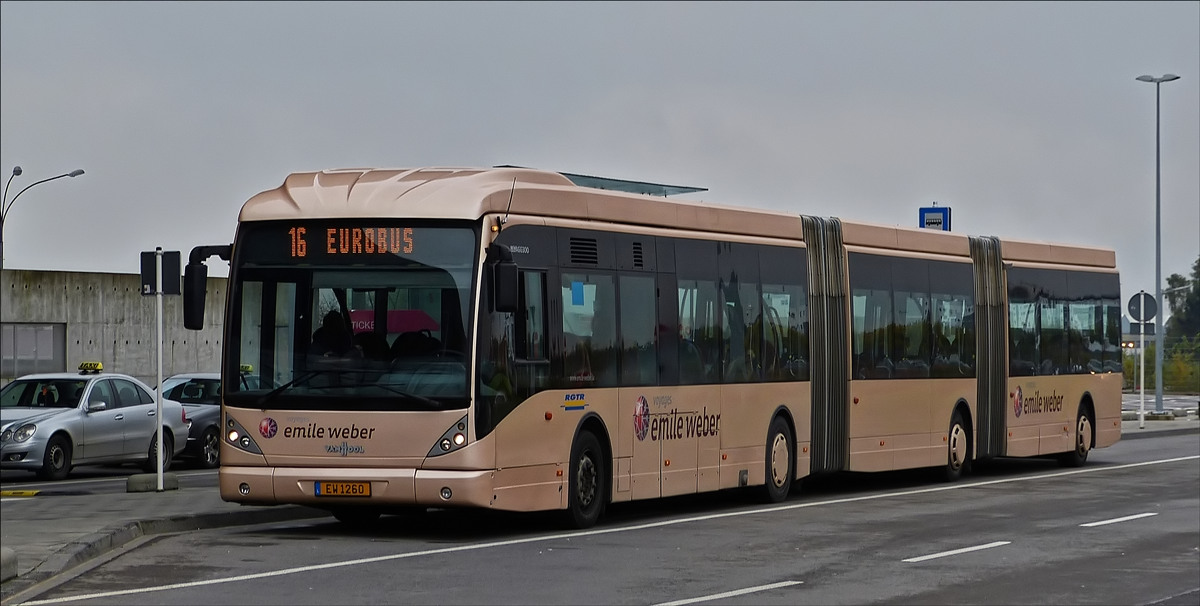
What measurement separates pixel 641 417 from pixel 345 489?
3502 millimetres

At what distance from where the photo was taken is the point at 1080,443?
2805 cm

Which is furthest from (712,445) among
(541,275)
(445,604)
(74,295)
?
(74,295)

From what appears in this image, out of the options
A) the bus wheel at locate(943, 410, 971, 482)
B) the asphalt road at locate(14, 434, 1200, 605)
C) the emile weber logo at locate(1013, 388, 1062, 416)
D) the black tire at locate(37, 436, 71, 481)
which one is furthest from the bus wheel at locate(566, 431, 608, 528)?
the emile weber logo at locate(1013, 388, 1062, 416)

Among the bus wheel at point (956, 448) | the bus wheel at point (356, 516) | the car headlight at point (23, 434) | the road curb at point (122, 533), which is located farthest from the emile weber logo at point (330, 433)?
the bus wheel at point (956, 448)

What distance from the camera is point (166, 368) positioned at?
3884 cm

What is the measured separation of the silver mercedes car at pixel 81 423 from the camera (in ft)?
74.7

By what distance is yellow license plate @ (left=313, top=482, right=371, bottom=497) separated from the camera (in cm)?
1457

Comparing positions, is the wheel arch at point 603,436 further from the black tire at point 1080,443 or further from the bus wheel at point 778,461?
the black tire at point 1080,443

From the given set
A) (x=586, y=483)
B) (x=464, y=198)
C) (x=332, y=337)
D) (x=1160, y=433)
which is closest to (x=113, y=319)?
(x=1160, y=433)

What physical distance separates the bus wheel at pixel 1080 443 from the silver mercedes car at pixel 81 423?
13.8 m

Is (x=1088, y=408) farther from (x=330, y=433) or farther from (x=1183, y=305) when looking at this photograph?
(x=1183, y=305)

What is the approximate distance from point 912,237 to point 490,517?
8.44 meters

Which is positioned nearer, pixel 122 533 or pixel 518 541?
pixel 122 533

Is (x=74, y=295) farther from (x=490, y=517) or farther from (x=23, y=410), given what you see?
(x=490, y=517)
